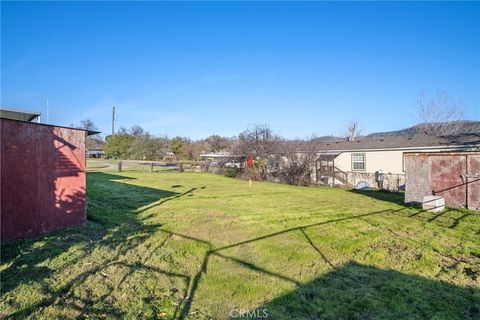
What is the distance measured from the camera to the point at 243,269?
183 inches

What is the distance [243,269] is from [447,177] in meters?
9.41

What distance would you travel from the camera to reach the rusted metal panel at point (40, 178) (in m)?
5.38

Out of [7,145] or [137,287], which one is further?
[7,145]

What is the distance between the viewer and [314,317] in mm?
3369

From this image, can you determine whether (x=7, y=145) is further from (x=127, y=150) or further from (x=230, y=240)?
(x=127, y=150)

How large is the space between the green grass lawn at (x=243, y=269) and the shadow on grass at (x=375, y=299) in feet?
0.04

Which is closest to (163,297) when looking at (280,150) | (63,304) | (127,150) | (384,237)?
(63,304)

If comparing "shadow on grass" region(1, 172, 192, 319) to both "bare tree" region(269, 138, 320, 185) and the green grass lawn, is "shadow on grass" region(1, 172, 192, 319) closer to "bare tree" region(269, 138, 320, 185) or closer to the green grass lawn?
the green grass lawn

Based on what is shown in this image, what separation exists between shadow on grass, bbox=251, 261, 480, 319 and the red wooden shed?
471 cm

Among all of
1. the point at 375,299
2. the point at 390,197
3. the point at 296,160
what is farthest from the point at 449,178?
the point at 296,160

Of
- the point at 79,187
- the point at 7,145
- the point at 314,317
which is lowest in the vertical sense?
the point at 314,317

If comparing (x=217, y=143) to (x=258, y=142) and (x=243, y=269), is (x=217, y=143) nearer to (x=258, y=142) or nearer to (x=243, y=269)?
(x=258, y=142)

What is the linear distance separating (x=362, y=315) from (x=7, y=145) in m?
6.19
